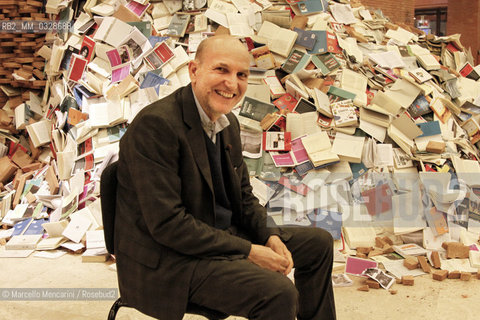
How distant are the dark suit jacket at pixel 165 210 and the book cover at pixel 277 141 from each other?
6.67 feet

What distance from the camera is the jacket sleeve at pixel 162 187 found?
1456 mm

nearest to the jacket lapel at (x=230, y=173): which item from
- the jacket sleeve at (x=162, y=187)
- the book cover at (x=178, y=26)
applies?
the jacket sleeve at (x=162, y=187)

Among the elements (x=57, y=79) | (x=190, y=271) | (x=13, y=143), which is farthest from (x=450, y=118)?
(x=13, y=143)

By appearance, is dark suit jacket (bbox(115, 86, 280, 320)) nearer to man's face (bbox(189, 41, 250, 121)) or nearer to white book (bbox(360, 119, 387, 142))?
man's face (bbox(189, 41, 250, 121))

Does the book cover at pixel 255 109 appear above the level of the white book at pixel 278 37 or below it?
below

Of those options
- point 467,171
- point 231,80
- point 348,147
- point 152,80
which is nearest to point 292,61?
point 348,147

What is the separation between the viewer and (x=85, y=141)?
398cm

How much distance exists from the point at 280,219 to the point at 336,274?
2.15 feet

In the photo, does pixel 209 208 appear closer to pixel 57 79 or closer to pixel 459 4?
pixel 57 79

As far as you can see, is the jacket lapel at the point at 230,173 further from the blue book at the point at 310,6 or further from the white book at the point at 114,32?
the blue book at the point at 310,6

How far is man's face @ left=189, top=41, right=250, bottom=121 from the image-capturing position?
1.60 metres

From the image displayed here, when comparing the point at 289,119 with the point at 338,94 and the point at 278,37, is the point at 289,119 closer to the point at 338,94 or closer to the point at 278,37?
the point at 338,94

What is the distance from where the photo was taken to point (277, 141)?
3.63m

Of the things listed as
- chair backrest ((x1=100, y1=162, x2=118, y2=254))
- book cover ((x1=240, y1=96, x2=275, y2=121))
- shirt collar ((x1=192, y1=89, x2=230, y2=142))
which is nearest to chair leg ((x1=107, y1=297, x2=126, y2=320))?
chair backrest ((x1=100, y1=162, x2=118, y2=254))
